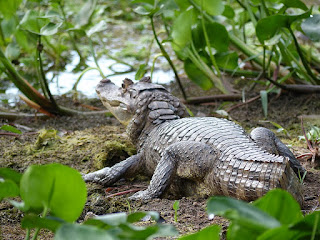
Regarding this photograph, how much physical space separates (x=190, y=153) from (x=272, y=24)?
153 centimetres

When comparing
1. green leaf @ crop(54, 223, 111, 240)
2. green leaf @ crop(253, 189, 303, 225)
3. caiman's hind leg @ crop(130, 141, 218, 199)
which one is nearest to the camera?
green leaf @ crop(54, 223, 111, 240)

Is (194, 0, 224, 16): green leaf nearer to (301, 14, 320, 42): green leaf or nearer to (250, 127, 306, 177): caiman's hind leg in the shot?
(301, 14, 320, 42): green leaf

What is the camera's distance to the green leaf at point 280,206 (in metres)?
1.49

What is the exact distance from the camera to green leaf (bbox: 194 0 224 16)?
14.6 feet

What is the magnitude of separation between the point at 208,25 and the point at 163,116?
1337mm

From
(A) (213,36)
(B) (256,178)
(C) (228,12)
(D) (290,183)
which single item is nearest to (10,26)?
(A) (213,36)

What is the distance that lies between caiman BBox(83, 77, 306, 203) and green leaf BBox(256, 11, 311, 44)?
895 mm

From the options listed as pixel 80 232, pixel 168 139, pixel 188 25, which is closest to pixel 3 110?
pixel 188 25

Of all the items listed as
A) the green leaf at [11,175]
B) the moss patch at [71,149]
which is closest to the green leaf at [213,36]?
the moss patch at [71,149]

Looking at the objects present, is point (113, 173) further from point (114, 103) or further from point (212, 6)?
point (212, 6)

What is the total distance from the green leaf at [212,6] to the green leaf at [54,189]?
10.5 feet

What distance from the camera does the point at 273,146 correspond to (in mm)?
3213

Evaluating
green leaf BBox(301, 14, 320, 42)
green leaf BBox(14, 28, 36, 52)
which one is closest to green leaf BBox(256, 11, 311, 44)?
green leaf BBox(301, 14, 320, 42)

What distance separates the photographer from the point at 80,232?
125 cm
